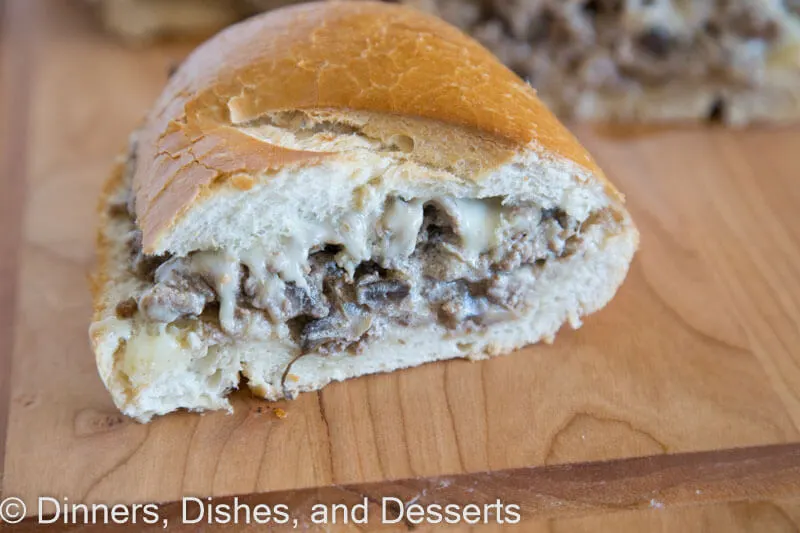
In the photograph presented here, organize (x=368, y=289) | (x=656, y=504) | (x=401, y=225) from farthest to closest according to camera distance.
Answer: (x=368, y=289) < (x=401, y=225) < (x=656, y=504)

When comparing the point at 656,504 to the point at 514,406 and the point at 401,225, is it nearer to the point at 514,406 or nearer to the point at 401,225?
the point at 514,406

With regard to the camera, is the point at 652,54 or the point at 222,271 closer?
the point at 222,271

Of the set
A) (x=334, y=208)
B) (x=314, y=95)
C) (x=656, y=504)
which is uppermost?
(x=314, y=95)

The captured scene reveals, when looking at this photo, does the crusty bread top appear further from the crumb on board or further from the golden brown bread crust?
the crumb on board

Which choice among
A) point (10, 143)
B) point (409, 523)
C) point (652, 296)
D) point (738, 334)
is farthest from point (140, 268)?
point (738, 334)

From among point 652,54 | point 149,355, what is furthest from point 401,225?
point 652,54

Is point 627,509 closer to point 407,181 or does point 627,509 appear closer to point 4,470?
point 407,181

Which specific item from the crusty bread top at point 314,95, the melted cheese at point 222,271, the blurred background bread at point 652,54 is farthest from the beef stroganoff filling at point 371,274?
the blurred background bread at point 652,54

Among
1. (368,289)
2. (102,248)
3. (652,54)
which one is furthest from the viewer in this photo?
(652,54)
